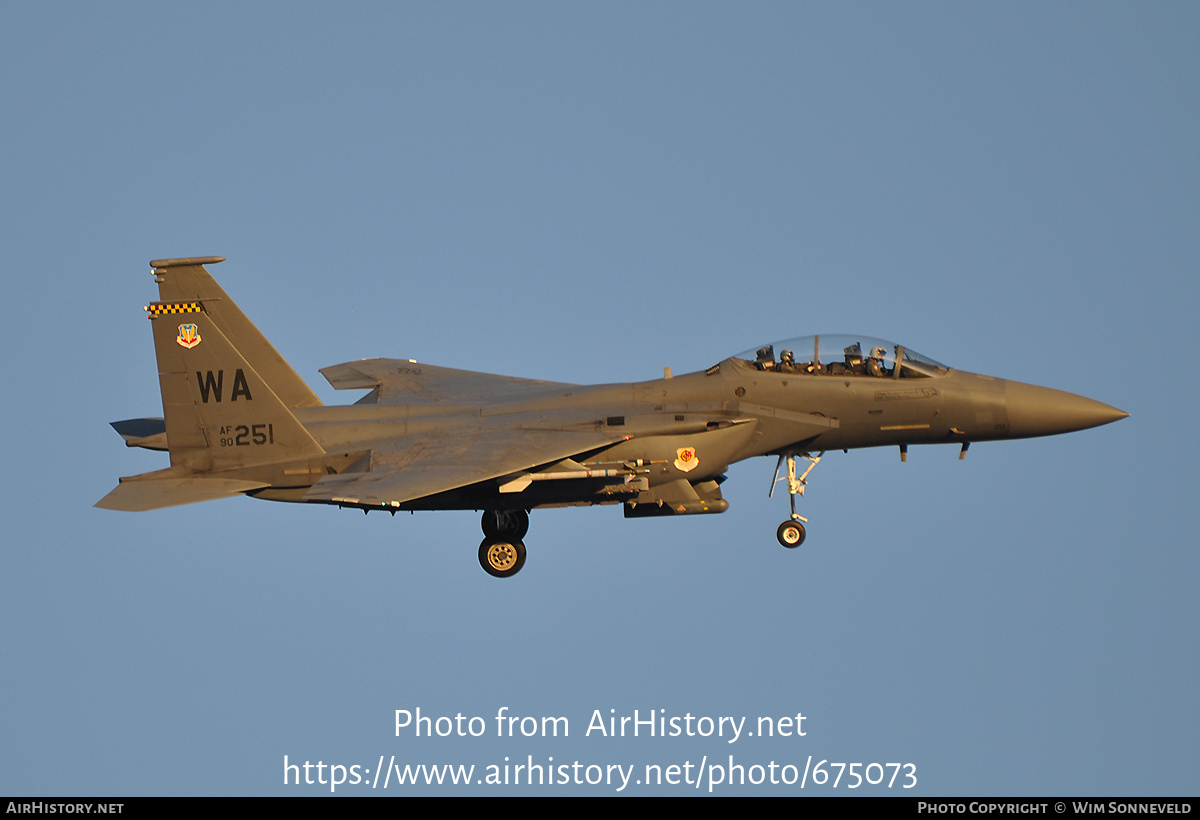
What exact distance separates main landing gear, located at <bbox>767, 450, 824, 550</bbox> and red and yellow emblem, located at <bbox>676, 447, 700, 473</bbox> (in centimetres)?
170

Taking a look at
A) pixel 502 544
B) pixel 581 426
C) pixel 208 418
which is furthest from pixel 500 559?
pixel 208 418

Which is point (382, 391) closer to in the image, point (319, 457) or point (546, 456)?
point (319, 457)

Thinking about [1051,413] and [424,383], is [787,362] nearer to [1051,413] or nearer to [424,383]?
[1051,413]

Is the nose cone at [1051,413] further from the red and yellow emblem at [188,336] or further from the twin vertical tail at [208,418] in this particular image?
the red and yellow emblem at [188,336]

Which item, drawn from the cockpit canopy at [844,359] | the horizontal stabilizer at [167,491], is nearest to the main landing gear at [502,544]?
the horizontal stabilizer at [167,491]

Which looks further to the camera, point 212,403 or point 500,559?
point 500,559

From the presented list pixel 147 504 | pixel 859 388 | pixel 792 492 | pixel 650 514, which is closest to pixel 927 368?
pixel 859 388

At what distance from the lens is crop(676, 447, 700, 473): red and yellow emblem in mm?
25000

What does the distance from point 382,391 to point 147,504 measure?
5577 millimetres

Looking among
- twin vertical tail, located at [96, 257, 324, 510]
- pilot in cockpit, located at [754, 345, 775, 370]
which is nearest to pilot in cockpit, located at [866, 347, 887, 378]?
pilot in cockpit, located at [754, 345, 775, 370]

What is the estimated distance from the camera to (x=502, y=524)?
26.0 metres

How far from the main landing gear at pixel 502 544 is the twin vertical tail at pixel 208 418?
9.69 ft

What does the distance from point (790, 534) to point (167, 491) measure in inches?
379

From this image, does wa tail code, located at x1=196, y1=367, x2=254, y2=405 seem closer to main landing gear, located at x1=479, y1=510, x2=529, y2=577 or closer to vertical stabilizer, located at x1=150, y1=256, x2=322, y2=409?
vertical stabilizer, located at x1=150, y1=256, x2=322, y2=409
